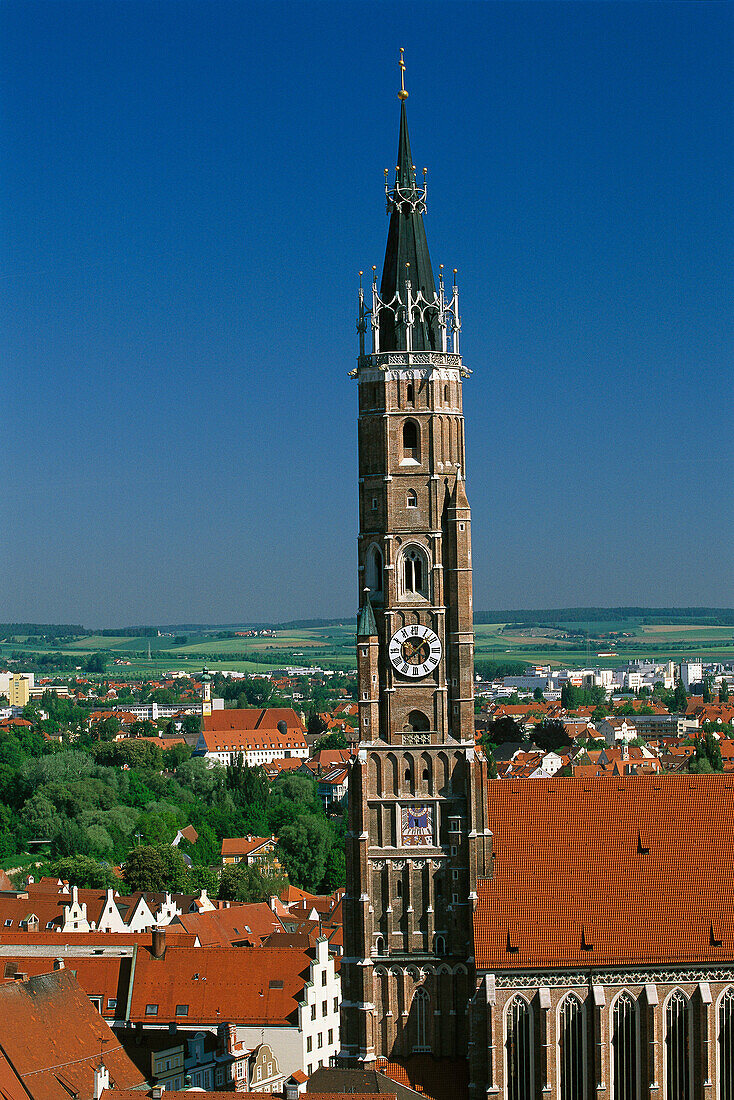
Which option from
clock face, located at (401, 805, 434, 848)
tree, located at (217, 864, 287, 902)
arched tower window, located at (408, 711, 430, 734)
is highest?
arched tower window, located at (408, 711, 430, 734)

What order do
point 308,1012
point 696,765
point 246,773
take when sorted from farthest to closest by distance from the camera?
1. point 246,773
2. point 696,765
3. point 308,1012

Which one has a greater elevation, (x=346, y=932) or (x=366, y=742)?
(x=366, y=742)

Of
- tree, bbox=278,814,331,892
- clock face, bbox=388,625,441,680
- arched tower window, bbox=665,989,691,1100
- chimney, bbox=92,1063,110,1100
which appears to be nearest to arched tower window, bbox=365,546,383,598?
clock face, bbox=388,625,441,680

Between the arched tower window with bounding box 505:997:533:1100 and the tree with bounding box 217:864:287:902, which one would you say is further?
the tree with bounding box 217:864:287:902

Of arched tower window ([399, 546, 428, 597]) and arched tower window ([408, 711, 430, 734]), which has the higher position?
arched tower window ([399, 546, 428, 597])

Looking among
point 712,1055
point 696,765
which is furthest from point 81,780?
point 712,1055

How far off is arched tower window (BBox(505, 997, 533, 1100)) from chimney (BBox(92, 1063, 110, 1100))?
13.7 metres

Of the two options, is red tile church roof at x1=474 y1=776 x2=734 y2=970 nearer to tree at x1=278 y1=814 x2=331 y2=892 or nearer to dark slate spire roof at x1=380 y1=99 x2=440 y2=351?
dark slate spire roof at x1=380 y1=99 x2=440 y2=351

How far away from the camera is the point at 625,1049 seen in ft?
202

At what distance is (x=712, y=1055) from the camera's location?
61531 millimetres

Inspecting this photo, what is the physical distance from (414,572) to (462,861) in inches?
420

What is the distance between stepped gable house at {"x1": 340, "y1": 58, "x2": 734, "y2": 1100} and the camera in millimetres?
61438

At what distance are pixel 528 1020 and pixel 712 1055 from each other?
6381 mm

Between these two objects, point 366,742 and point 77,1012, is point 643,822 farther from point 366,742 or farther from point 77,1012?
point 77,1012
